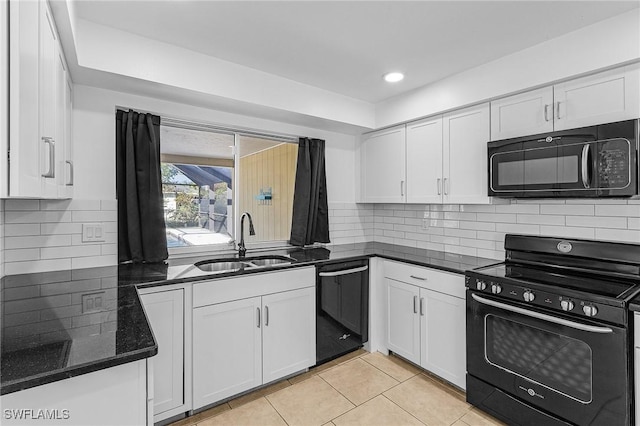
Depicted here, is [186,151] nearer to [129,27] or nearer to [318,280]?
[129,27]

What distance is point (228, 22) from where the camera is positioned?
192 centimetres

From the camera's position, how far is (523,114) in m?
2.26

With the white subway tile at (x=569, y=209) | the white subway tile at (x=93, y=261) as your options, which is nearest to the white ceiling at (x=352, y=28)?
the white subway tile at (x=569, y=209)

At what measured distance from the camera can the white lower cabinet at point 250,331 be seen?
2.13m

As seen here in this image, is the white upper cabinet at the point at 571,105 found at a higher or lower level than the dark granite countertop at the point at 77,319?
higher

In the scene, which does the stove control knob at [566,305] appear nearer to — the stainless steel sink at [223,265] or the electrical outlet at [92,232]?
the stainless steel sink at [223,265]

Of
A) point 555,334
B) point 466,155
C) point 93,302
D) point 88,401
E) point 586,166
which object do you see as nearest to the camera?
point 88,401

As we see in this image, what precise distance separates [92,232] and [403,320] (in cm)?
241

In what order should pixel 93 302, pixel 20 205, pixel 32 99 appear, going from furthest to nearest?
pixel 20 205 → pixel 93 302 → pixel 32 99

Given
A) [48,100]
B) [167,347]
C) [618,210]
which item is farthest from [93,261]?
[618,210]

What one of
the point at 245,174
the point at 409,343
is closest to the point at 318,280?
the point at 409,343

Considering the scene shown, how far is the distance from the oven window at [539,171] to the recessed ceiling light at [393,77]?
3.33 feet

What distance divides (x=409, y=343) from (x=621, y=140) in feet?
6.36

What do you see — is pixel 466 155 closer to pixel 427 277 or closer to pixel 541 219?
pixel 541 219
